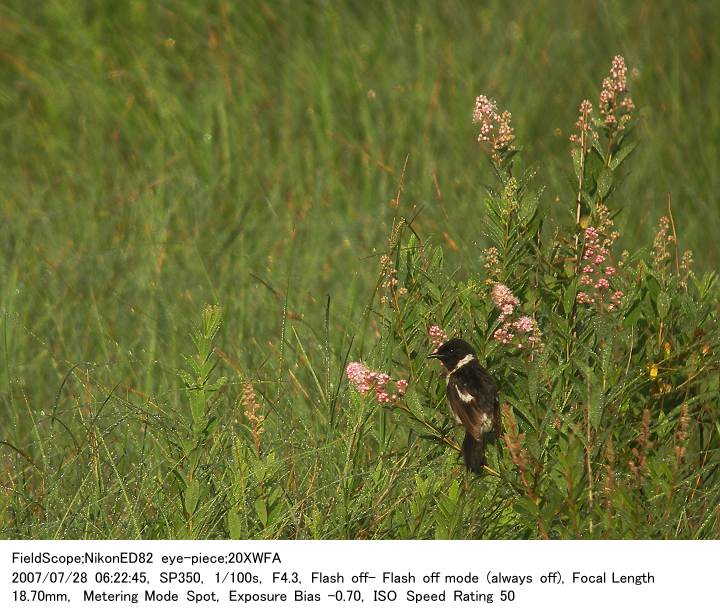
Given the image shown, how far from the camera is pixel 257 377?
4738 millimetres

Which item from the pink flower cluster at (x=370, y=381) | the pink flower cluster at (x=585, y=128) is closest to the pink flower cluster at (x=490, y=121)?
the pink flower cluster at (x=585, y=128)

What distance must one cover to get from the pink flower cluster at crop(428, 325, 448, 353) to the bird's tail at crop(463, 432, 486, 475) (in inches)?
13.6

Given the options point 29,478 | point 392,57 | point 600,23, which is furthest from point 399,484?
point 600,23

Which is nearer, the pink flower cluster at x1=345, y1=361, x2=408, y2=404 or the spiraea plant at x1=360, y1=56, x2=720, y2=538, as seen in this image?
the spiraea plant at x1=360, y1=56, x2=720, y2=538

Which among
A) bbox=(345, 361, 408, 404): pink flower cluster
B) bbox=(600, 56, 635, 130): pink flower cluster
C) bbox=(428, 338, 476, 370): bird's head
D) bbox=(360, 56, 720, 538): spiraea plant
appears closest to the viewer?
bbox=(360, 56, 720, 538): spiraea plant

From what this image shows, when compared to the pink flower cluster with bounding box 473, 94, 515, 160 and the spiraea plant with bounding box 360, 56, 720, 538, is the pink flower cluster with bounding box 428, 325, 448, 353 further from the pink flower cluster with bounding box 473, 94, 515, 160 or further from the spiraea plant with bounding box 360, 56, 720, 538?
the pink flower cluster with bounding box 473, 94, 515, 160

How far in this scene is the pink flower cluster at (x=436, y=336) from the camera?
389 cm

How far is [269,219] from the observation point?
6.72 metres

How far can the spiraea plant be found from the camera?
3.64 meters

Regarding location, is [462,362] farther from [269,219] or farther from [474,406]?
[269,219]

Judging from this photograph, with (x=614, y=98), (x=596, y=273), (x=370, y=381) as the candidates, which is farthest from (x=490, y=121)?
(x=370, y=381)

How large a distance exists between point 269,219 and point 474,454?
3.25 m

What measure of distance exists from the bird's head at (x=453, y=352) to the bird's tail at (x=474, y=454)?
253mm

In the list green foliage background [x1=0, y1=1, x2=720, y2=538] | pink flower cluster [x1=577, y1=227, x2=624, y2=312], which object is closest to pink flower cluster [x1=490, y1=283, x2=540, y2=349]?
Answer: green foliage background [x1=0, y1=1, x2=720, y2=538]
